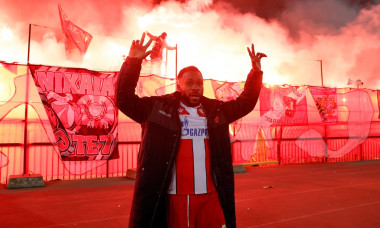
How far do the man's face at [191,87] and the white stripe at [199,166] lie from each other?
0.31m

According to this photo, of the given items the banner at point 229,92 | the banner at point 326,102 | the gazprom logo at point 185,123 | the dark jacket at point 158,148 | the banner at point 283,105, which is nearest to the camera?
the dark jacket at point 158,148

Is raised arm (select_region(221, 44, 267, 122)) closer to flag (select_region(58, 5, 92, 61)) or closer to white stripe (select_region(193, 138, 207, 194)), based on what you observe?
white stripe (select_region(193, 138, 207, 194))

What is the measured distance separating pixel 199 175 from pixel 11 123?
8.14m

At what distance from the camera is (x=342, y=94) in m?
14.3

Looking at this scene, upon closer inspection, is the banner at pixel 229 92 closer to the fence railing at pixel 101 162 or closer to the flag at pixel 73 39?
the fence railing at pixel 101 162

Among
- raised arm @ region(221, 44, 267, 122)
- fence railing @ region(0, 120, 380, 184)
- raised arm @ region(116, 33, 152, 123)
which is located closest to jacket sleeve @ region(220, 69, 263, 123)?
raised arm @ region(221, 44, 267, 122)

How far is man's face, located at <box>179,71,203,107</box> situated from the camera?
243 centimetres

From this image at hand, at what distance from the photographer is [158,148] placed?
2266 mm

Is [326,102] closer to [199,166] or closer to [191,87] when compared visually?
[191,87]

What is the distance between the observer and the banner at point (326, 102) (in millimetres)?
13828

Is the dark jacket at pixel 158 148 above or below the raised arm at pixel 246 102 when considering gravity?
below

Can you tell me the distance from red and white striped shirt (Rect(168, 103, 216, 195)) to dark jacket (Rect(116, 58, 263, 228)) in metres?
0.06

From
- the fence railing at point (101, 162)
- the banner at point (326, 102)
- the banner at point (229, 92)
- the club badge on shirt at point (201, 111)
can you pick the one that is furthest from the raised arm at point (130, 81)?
the banner at point (326, 102)

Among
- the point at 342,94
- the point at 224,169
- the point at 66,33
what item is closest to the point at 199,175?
the point at 224,169
